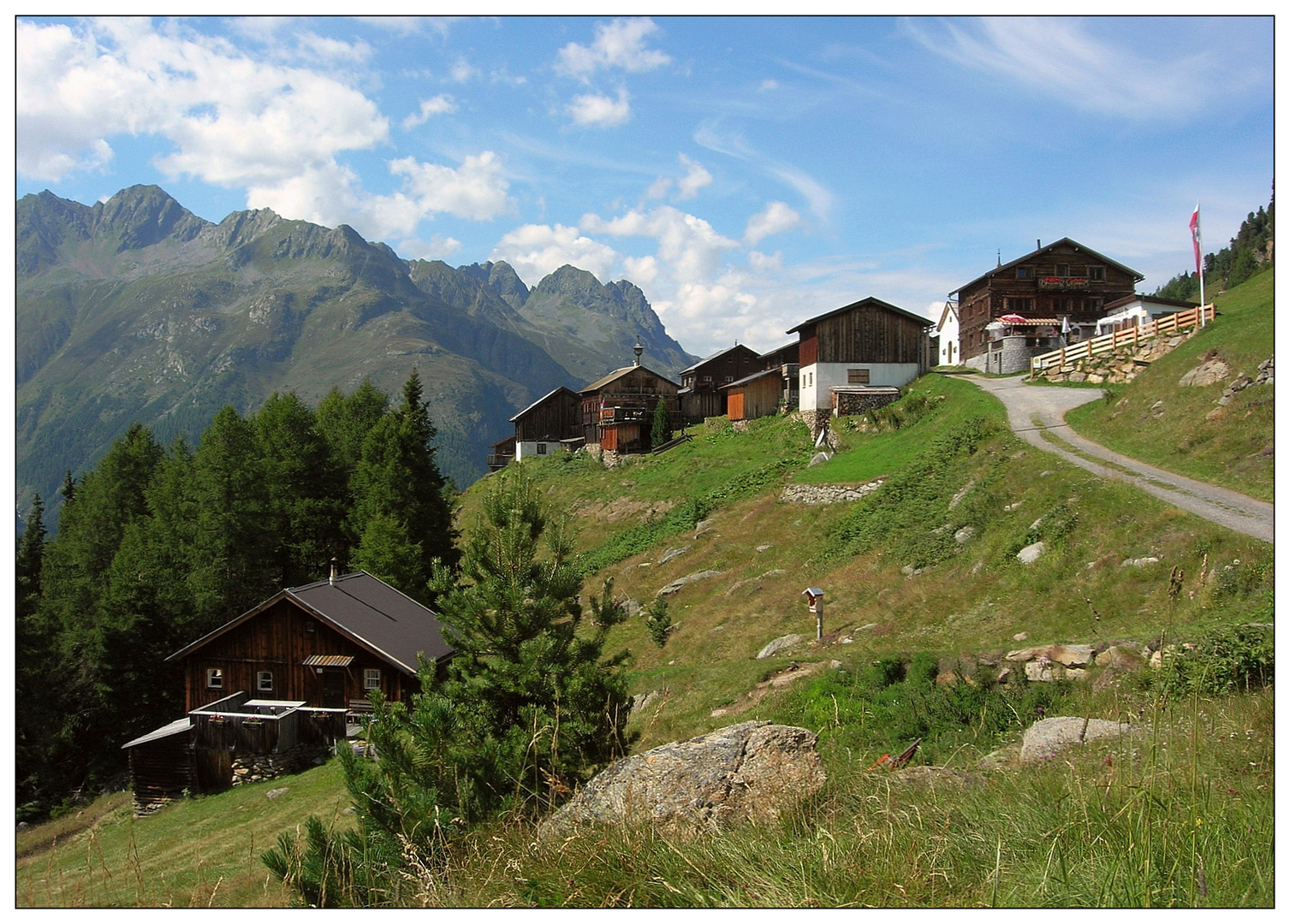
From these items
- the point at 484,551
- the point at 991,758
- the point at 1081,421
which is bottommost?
the point at 991,758

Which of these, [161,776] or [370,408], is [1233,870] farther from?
[370,408]

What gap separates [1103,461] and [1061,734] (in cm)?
1969

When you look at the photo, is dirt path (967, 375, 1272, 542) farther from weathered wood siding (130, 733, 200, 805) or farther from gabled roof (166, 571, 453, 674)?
weathered wood siding (130, 733, 200, 805)

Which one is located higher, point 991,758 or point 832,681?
point 991,758

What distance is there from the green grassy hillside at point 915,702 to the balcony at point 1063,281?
686 inches

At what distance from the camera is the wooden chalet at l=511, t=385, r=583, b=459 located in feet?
264

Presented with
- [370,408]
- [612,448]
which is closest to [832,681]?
[370,408]

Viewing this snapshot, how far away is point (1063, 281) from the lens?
180 feet

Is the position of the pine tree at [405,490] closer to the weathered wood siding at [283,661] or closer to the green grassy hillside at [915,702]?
the green grassy hillside at [915,702]

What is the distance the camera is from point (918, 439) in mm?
35188

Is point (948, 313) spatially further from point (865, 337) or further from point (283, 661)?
point (283, 661)

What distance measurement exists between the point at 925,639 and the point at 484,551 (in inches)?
405

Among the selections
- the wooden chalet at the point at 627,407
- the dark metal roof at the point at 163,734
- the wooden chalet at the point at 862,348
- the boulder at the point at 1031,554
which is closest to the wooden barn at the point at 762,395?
the wooden chalet at the point at 862,348

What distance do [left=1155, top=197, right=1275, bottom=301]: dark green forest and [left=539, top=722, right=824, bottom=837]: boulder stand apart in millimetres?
75549
